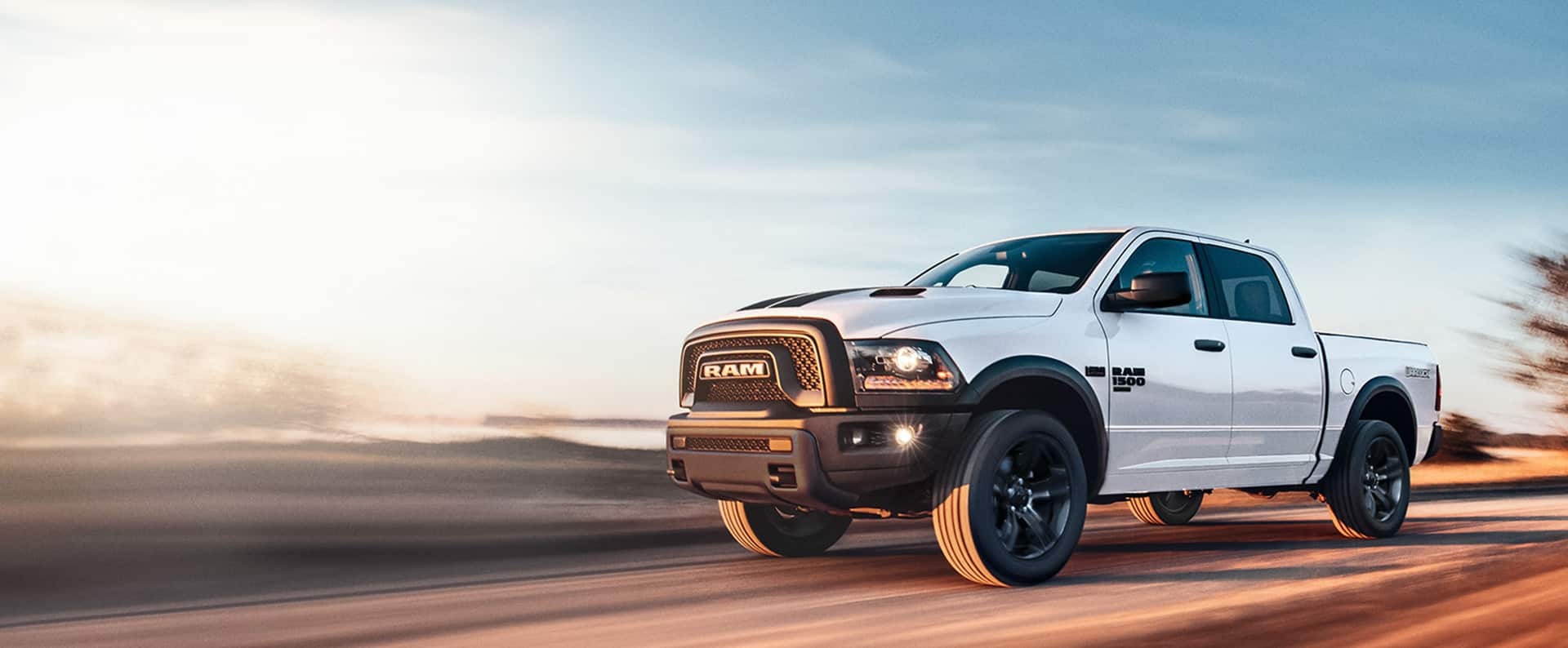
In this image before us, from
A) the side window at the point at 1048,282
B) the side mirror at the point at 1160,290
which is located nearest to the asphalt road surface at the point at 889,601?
the side mirror at the point at 1160,290

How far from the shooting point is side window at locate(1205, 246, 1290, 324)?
8609mm

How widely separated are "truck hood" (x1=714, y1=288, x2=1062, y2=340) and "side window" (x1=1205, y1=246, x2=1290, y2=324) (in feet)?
6.16

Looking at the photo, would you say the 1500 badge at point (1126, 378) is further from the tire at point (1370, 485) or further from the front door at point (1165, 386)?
the tire at point (1370, 485)

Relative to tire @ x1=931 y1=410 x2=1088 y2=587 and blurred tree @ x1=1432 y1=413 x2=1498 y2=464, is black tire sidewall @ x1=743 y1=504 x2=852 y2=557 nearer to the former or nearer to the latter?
tire @ x1=931 y1=410 x2=1088 y2=587

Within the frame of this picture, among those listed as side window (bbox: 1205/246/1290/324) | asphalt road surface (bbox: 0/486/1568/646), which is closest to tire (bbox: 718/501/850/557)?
asphalt road surface (bbox: 0/486/1568/646)

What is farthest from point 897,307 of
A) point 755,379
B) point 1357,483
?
point 1357,483

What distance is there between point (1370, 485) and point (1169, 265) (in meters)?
2.70

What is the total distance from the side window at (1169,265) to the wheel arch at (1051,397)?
82cm

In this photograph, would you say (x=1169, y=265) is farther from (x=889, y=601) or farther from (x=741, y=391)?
(x=889, y=601)

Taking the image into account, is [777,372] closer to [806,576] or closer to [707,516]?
[806,576]

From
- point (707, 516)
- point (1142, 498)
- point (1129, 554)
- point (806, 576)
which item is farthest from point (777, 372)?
point (1142, 498)

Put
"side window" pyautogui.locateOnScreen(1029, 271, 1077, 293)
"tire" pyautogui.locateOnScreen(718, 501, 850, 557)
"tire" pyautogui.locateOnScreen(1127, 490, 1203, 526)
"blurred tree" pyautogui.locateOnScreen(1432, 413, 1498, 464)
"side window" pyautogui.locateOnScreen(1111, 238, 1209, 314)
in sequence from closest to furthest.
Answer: "side window" pyautogui.locateOnScreen(1029, 271, 1077, 293)
"side window" pyautogui.locateOnScreen(1111, 238, 1209, 314)
"tire" pyautogui.locateOnScreen(718, 501, 850, 557)
"tire" pyautogui.locateOnScreen(1127, 490, 1203, 526)
"blurred tree" pyautogui.locateOnScreen(1432, 413, 1498, 464)

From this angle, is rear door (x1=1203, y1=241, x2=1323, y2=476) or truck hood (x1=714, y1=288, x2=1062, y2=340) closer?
truck hood (x1=714, y1=288, x2=1062, y2=340)

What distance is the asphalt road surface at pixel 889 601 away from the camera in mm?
5332
